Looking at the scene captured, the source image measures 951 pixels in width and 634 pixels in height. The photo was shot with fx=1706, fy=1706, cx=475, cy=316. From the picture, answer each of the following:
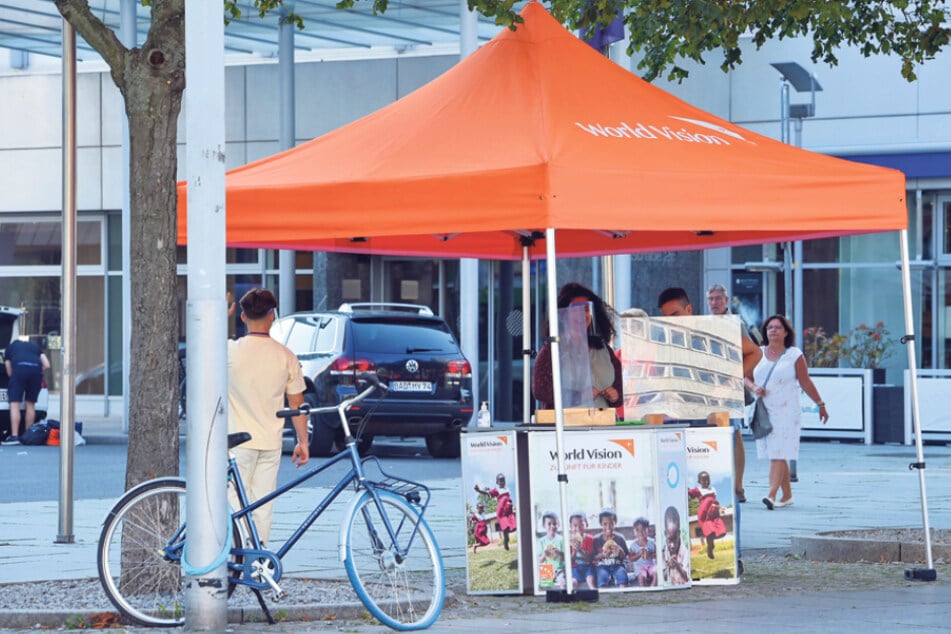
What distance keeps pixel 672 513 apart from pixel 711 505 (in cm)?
41

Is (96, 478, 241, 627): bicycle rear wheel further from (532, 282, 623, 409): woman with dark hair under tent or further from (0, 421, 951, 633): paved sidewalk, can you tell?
(532, 282, 623, 409): woman with dark hair under tent

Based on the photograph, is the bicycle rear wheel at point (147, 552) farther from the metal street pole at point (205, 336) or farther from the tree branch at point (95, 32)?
the tree branch at point (95, 32)

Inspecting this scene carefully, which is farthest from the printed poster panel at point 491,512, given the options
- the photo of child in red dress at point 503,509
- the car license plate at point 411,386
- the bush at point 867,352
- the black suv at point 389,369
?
the bush at point 867,352

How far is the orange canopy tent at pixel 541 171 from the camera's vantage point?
28.3 ft

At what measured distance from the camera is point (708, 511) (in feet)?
31.0

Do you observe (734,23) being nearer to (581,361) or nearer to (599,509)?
(581,361)

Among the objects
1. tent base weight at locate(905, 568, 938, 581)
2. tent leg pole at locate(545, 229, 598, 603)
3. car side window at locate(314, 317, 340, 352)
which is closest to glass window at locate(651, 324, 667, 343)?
tent leg pole at locate(545, 229, 598, 603)

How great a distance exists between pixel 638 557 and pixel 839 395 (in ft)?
49.6

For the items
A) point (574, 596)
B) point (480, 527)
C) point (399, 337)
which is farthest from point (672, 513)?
point (399, 337)

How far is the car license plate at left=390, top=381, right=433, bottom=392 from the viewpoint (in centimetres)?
1927

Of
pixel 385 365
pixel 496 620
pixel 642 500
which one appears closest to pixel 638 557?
pixel 642 500

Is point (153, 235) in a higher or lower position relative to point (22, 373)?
higher

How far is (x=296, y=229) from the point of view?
29.7ft

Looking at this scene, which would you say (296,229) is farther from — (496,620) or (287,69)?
(287,69)
